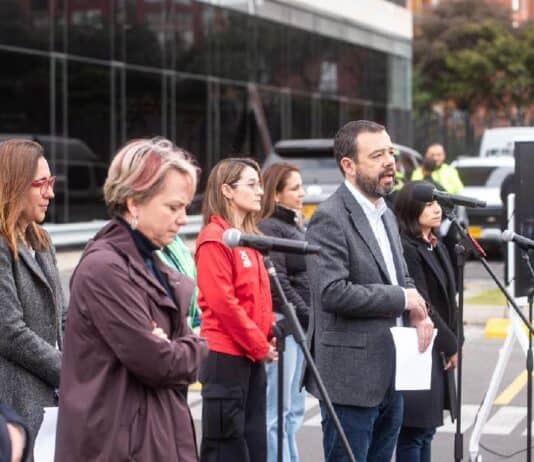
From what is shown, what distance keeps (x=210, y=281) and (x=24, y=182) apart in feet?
5.68

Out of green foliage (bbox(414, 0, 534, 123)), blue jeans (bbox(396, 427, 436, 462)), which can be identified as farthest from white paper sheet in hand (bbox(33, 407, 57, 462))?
green foliage (bbox(414, 0, 534, 123))

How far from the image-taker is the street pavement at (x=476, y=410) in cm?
1025

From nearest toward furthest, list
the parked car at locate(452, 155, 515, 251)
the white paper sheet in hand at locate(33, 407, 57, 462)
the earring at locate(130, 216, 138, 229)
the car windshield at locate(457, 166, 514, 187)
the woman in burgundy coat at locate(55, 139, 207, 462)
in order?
the woman in burgundy coat at locate(55, 139, 207, 462)
the earring at locate(130, 216, 138, 229)
the white paper sheet in hand at locate(33, 407, 57, 462)
the parked car at locate(452, 155, 515, 251)
the car windshield at locate(457, 166, 514, 187)

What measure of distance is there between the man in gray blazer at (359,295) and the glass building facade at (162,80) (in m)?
15.5

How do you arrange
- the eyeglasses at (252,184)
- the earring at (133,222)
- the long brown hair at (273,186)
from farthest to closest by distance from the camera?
the long brown hair at (273,186), the eyeglasses at (252,184), the earring at (133,222)

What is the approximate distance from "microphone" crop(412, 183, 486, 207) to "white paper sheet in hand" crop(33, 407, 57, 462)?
240 cm

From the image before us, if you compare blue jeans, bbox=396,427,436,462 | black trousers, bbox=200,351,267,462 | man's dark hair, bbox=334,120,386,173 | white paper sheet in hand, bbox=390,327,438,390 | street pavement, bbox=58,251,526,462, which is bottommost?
street pavement, bbox=58,251,526,462

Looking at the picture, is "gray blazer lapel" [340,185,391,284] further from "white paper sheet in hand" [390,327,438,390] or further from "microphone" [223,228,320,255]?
"microphone" [223,228,320,255]

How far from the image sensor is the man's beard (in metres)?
6.72

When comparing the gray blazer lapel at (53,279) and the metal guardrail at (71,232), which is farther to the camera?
the metal guardrail at (71,232)

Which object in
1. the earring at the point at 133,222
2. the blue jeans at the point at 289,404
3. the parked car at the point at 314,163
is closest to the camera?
the earring at the point at 133,222

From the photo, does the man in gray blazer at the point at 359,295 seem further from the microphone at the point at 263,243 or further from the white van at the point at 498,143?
the white van at the point at 498,143

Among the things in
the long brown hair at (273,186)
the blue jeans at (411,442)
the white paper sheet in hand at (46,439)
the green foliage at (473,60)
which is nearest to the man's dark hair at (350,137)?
the blue jeans at (411,442)

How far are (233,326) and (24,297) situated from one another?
1676 mm
